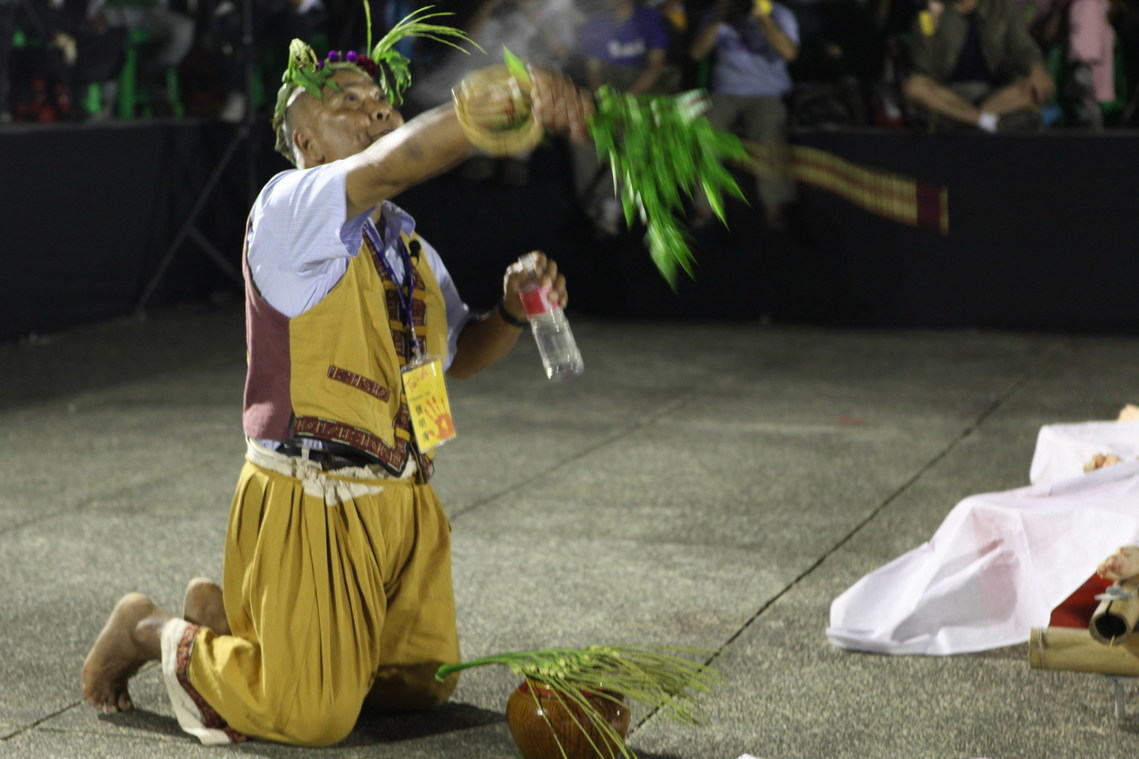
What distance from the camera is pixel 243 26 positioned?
33.5 ft

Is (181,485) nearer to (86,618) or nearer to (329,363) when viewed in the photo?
(86,618)

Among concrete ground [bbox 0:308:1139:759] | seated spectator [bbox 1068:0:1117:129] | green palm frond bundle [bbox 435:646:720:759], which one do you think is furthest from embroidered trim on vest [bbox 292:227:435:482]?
seated spectator [bbox 1068:0:1117:129]

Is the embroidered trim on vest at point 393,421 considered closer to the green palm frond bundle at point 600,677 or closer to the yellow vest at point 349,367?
the yellow vest at point 349,367

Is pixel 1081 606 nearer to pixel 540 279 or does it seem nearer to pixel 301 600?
pixel 540 279

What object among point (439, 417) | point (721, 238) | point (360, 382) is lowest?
point (721, 238)

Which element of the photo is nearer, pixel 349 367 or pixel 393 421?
pixel 349 367

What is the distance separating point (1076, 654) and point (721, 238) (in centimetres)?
681

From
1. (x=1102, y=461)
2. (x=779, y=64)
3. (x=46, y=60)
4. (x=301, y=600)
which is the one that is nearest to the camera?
(x=301, y=600)

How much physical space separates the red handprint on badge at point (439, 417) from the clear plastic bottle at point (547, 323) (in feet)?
0.74

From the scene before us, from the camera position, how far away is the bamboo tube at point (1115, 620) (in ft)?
9.48

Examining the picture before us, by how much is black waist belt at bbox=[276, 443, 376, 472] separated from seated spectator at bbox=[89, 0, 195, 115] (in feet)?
25.3

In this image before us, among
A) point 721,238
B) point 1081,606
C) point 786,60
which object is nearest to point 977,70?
point 786,60

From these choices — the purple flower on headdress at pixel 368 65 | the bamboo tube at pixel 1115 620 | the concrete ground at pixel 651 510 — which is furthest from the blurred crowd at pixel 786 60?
the bamboo tube at pixel 1115 620

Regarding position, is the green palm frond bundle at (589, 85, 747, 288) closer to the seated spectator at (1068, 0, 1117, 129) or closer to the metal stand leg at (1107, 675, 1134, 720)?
the metal stand leg at (1107, 675, 1134, 720)
